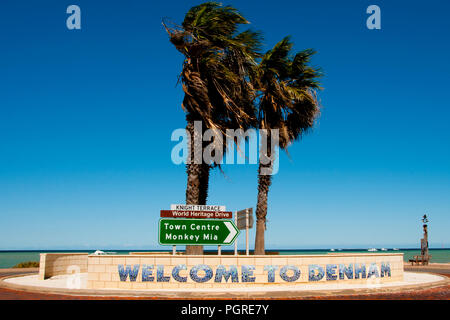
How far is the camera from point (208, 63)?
21625 mm

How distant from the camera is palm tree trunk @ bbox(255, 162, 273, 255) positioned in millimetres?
24547

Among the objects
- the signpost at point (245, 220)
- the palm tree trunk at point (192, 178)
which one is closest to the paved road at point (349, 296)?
the signpost at point (245, 220)

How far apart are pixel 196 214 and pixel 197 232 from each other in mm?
765

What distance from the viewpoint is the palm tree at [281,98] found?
24922 mm

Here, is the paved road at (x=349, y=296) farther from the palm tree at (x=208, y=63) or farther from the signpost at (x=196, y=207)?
the palm tree at (x=208, y=63)

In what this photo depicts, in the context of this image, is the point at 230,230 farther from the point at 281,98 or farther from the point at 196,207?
the point at 281,98

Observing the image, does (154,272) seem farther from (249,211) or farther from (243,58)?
(243,58)

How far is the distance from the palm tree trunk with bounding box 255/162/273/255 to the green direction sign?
635cm

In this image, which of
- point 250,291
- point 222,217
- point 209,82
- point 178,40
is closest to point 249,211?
point 222,217

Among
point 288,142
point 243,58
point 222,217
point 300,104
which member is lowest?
point 222,217

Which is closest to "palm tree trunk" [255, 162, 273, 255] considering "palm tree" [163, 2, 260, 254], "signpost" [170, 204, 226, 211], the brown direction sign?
"palm tree" [163, 2, 260, 254]

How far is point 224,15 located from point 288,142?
8490mm

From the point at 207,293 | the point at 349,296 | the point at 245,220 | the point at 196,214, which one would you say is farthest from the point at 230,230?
the point at 349,296

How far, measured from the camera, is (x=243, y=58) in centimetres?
2241
